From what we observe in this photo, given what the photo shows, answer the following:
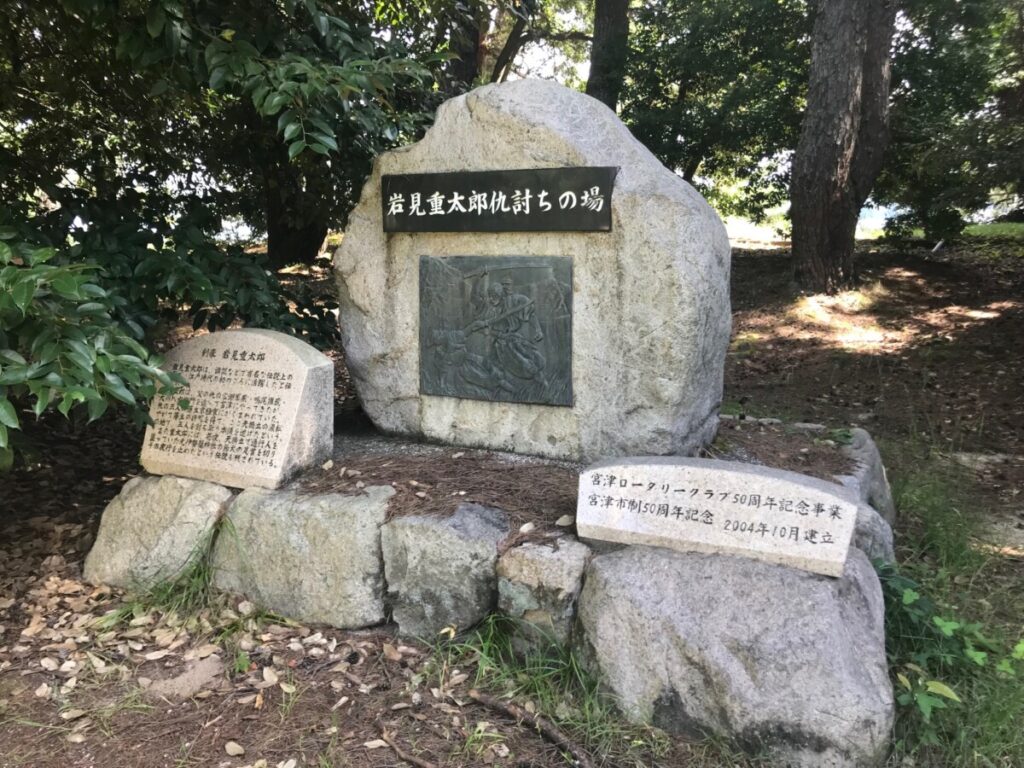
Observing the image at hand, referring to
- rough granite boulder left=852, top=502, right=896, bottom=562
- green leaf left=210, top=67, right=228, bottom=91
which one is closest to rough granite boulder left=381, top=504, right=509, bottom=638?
→ rough granite boulder left=852, top=502, right=896, bottom=562

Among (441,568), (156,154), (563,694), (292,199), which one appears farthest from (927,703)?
(156,154)

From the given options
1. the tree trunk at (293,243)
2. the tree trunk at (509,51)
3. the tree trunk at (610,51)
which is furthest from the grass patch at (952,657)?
the tree trunk at (509,51)

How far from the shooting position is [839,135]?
806cm

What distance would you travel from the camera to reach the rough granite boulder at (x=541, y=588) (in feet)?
9.64

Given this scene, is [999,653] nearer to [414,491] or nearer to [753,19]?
[414,491]

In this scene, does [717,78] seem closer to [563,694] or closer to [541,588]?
[541,588]

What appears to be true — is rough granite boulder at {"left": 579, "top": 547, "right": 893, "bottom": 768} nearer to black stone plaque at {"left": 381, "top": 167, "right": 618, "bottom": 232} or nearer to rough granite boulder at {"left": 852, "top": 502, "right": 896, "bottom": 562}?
rough granite boulder at {"left": 852, "top": 502, "right": 896, "bottom": 562}

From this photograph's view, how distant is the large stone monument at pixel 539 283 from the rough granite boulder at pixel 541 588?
0.95 meters

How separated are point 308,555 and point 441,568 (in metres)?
0.64

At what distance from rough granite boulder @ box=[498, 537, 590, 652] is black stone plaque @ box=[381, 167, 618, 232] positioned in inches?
61.7

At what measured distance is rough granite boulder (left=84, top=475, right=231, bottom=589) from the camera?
3.57m

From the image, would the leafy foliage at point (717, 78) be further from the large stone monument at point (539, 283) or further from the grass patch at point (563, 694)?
the grass patch at point (563, 694)

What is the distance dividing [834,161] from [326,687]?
763cm

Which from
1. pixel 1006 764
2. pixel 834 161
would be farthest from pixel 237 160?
pixel 834 161
